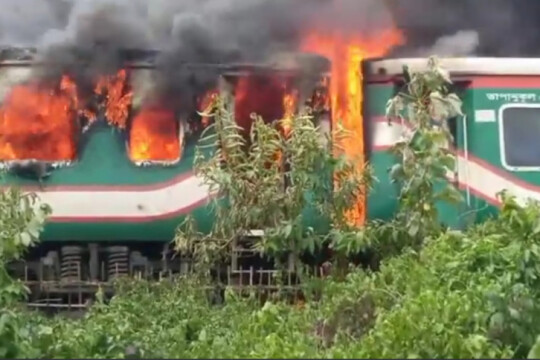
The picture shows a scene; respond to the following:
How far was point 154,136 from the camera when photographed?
1000cm

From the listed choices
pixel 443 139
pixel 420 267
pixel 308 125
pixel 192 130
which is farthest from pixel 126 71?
pixel 420 267

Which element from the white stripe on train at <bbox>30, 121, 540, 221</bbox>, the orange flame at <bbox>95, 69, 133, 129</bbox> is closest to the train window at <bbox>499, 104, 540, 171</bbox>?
the white stripe on train at <bbox>30, 121, 540, 221</bbox>

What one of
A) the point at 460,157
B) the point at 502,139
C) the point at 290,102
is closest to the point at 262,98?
the point at 290,102

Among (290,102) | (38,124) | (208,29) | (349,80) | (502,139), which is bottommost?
(502,139)

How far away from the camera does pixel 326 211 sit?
892 centimetres

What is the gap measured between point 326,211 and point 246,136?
4.20 ft

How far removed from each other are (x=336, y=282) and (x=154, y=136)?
267 cm

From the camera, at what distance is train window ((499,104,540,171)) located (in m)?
9.82

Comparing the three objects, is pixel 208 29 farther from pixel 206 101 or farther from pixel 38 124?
pixel 38 124

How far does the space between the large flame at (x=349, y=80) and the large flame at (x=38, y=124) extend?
2.54m

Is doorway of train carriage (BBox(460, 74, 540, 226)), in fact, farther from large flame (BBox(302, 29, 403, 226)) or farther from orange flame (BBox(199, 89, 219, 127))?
orange flame (BBox(199, 89, 219, 127))

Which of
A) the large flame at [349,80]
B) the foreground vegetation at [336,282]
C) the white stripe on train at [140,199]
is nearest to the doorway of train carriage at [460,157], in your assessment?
the white stripe on train at [140,199]

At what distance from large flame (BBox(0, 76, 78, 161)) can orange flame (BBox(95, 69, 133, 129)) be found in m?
0.30

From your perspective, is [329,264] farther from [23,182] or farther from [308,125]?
[23,182]
